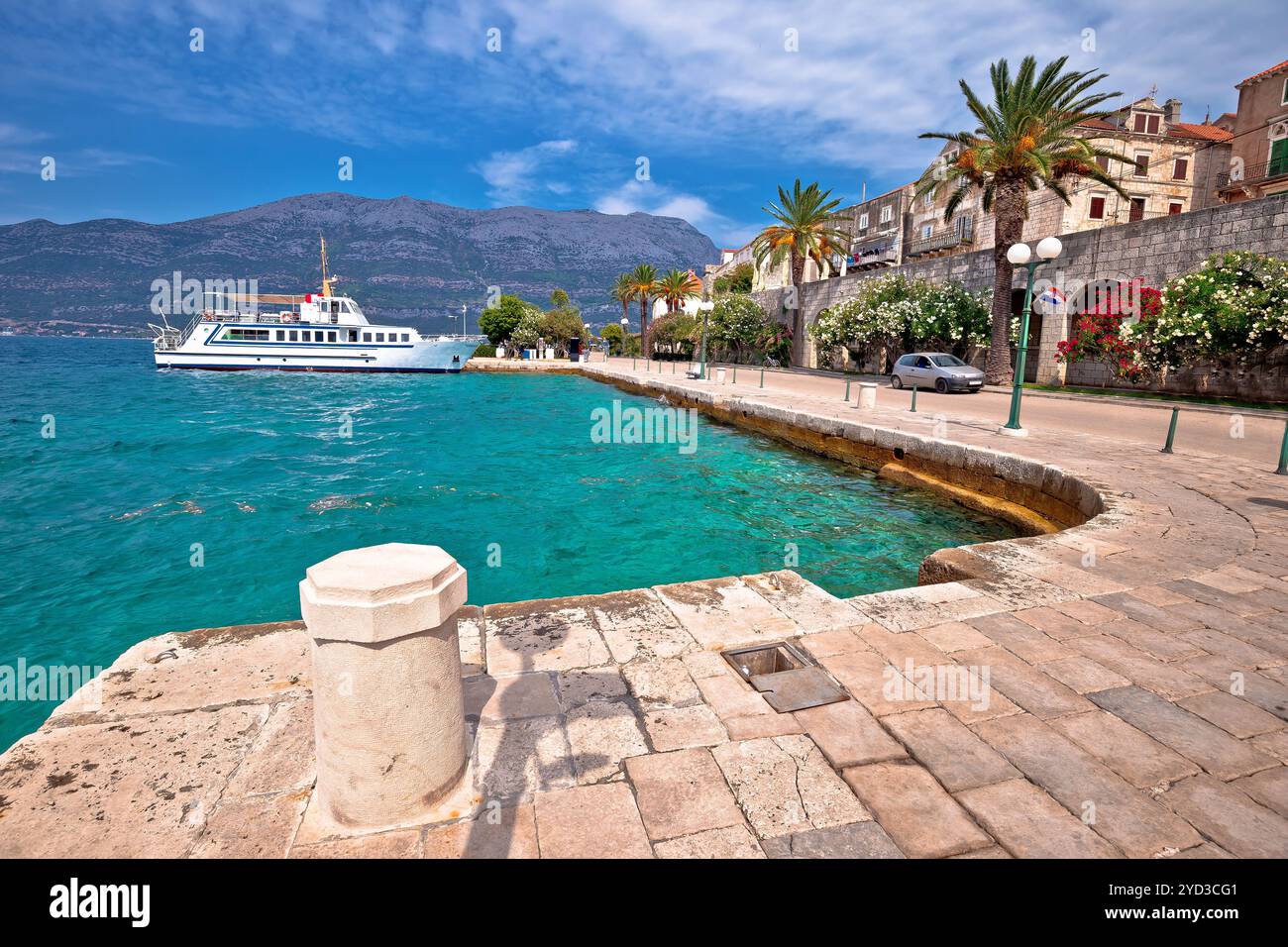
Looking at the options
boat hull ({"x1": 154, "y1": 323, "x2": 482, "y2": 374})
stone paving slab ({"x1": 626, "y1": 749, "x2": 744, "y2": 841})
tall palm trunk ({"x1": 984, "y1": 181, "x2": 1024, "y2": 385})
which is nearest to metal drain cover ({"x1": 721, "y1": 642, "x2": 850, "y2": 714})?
stone paving slab ({"x1": 626, "y1": 749, "x2": 744, "y2": 841})

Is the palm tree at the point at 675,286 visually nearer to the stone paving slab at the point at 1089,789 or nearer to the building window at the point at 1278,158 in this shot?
the building window at the point at 1278,158

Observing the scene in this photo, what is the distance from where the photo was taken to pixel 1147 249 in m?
19.3

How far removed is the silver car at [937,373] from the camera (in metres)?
20.6

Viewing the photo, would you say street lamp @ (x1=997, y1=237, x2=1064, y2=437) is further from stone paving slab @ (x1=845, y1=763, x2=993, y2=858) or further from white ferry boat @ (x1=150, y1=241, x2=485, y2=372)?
white ferry boat @ (x1=150, y1=241, x2=485, y2=372)

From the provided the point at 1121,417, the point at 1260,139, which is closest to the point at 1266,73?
the point at 1260,139

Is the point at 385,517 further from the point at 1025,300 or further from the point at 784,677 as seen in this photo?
the point at 1025,300

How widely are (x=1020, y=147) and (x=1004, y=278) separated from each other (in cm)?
440

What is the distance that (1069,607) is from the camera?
167 inches

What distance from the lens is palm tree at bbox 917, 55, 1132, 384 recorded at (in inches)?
796

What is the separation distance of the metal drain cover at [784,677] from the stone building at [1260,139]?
39.4 metres

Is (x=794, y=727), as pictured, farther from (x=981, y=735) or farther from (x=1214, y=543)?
(x=1214, y=543)

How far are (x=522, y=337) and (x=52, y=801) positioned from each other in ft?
178

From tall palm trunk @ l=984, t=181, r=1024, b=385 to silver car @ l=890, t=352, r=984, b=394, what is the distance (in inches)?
89.0
